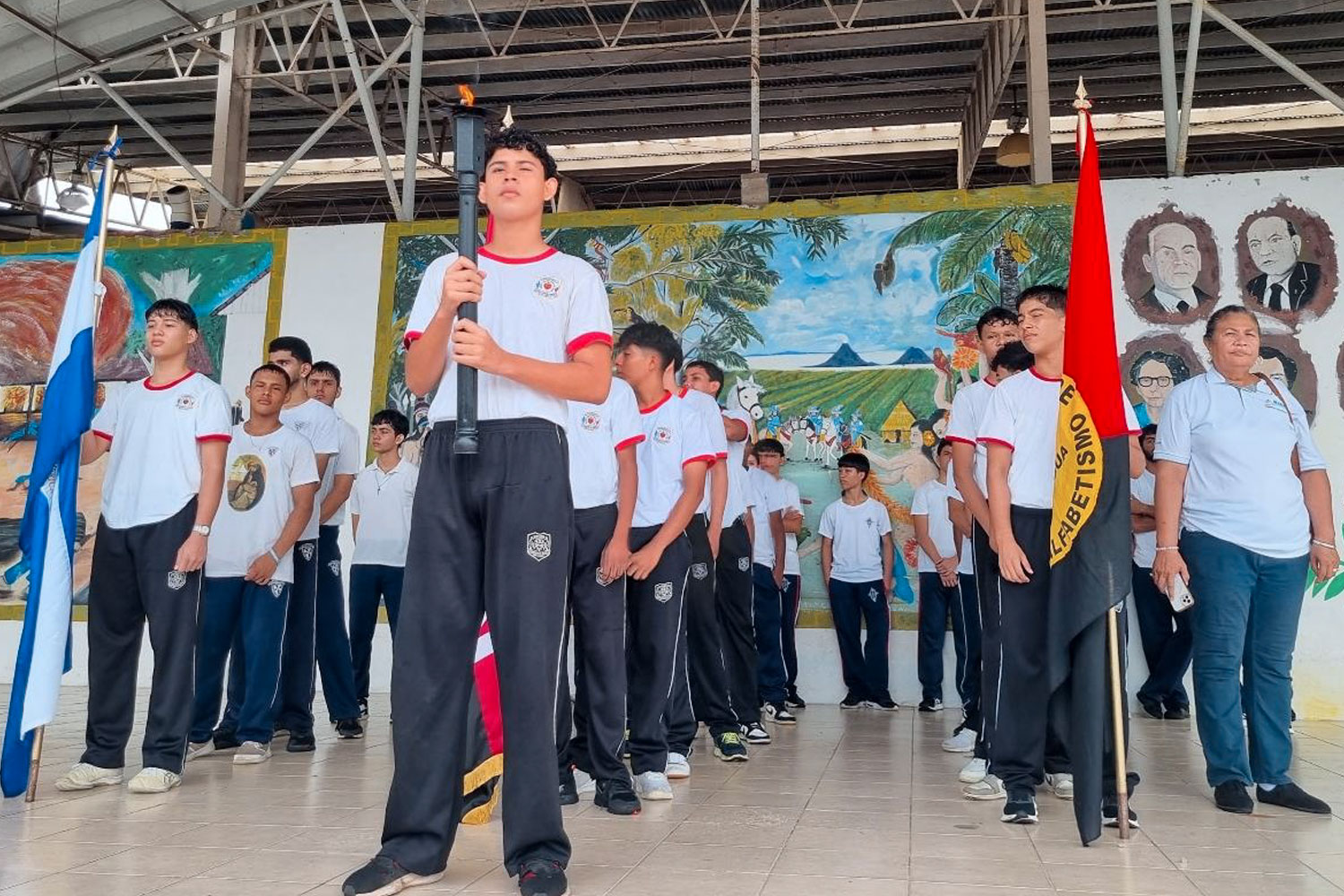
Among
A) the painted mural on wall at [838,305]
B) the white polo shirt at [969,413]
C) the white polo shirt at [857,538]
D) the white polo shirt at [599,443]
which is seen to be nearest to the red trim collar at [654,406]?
the white polo shirt at [599,443]

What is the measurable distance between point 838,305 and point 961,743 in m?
3.16

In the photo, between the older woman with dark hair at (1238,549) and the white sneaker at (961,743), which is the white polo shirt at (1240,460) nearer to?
the older woman with dark hair at (1238,549)

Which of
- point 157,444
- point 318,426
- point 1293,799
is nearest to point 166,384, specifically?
point 157,444

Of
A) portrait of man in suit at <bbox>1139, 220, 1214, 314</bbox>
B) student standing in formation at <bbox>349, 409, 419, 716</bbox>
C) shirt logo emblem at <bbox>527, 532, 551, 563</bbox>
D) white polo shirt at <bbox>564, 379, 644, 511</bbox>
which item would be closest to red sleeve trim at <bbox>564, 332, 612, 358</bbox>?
shirt logo emblem at <bbox>527, 532, 551, 563</bbox>

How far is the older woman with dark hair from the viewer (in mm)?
3914

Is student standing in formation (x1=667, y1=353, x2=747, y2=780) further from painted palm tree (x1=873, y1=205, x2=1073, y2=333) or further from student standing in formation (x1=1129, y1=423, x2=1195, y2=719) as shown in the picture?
painted palm tree (x1=873, y1=205, x2=1073, y2=333)

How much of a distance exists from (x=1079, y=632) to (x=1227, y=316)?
4.36ft

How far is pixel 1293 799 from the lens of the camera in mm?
3850

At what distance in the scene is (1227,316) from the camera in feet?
13.2

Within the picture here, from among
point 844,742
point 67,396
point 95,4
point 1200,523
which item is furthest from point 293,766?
point 95,4

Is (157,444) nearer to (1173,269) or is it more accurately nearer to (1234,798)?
(1234,798)

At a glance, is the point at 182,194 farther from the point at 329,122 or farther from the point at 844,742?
the point at 844,742

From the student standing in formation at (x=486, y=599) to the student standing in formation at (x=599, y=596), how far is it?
1.08 meters

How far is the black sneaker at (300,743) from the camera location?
505 centimetres
